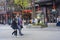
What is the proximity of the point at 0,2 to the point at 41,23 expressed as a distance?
3014 cm

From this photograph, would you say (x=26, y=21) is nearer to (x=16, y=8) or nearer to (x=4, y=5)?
(x=16, y=8)

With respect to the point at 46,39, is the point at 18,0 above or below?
above

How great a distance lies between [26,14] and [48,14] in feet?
14.9

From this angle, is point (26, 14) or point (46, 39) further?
point (26, 14)

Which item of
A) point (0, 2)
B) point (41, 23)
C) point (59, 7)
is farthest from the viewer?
point (0, 2)

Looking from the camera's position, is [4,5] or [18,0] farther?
[4,5]

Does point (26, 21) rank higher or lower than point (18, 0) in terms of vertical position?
lower

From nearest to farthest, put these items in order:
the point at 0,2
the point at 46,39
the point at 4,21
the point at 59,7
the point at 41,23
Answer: the point at 46,39
the point at 41,23
the point at 59,7
the point at 4,21
the point at 0,2

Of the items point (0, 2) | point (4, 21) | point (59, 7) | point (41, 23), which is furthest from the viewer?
point (0, 2)

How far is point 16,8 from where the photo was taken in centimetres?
5925

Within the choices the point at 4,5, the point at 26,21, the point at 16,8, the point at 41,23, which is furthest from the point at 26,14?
the point at 41,23

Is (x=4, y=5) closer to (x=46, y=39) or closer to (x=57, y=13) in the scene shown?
(x=57, y=13)

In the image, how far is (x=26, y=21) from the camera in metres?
51.5

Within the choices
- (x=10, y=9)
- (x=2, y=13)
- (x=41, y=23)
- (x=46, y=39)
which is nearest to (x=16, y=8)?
(x=10, y=9)
